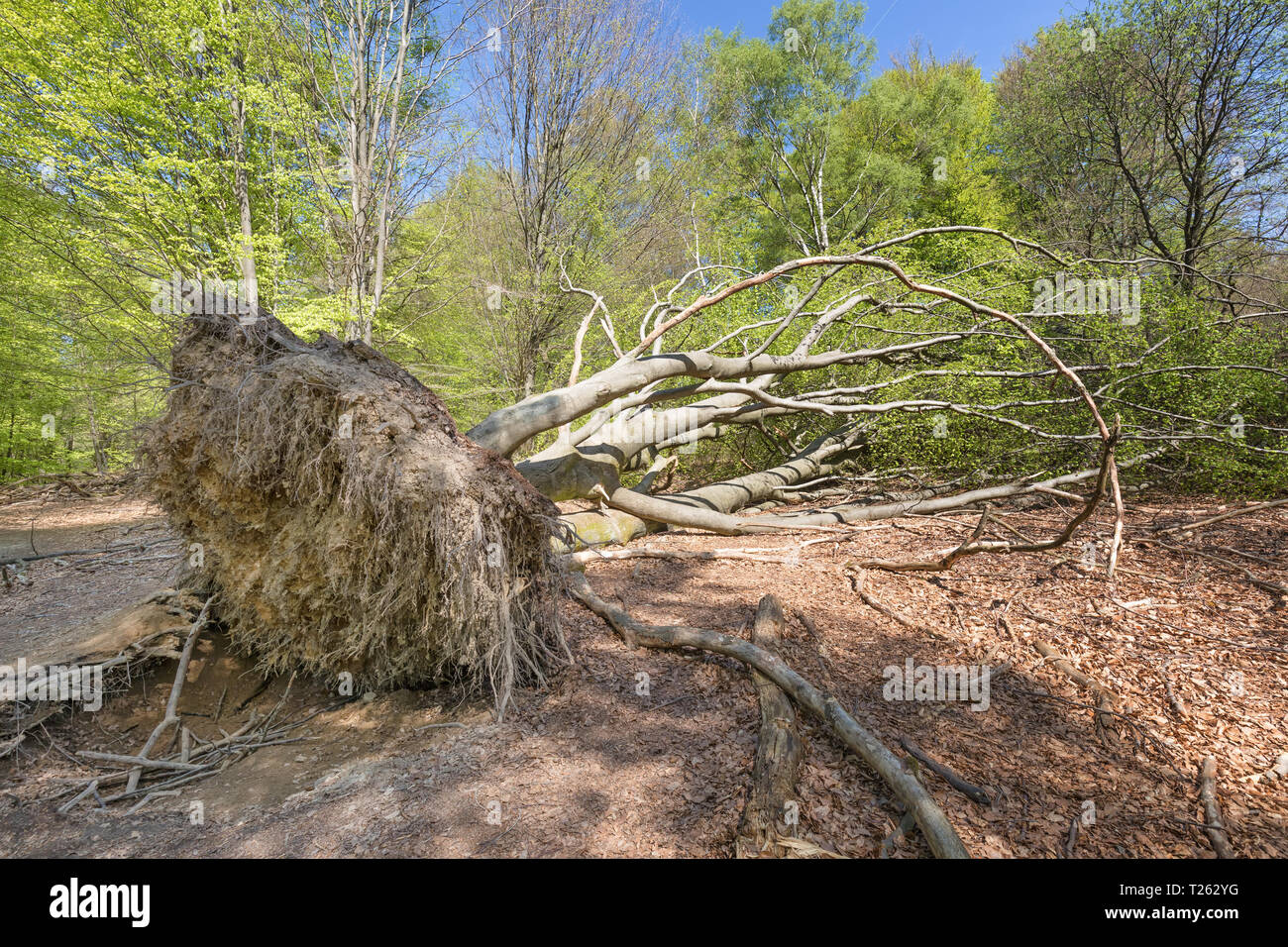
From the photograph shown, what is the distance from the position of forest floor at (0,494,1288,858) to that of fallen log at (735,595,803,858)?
9 centimetres

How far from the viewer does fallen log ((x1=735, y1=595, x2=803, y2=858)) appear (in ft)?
6.75

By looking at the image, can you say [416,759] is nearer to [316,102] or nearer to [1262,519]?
[1262,519]

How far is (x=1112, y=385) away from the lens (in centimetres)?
670

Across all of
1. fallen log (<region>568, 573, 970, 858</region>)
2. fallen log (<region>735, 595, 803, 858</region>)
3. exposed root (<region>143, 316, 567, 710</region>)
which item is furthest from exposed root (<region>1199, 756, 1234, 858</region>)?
exposed root (<region>143, 316, 567, 710</region>)

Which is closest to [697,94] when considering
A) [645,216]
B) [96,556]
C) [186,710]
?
[645,216]

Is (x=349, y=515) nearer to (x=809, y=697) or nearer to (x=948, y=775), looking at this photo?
(x=809, y=697)

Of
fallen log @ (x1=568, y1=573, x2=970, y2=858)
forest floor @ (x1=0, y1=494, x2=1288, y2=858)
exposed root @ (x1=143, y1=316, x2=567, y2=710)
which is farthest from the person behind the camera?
exposed root @ (x1=143, y1=316, x2=567, y2=710)

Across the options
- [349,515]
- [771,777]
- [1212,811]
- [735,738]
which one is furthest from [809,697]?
[349,515]

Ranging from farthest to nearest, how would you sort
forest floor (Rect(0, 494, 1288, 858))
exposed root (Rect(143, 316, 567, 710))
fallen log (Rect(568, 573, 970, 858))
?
exposed root (Rect(143, 316, 567, 710)) → forest floor (Rect(0, 494, 1288, 858)) → fallen log (Rect(568, 573, 970, 858))

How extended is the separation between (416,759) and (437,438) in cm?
172

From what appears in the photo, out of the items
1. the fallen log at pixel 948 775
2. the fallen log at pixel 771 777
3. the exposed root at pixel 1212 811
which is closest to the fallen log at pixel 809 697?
the fallen log at pixel 771 777

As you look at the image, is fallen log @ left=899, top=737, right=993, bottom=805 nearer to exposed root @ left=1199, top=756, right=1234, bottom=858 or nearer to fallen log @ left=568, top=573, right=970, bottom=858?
fallen log @ left=568, top=573, right=970, bottom=858
